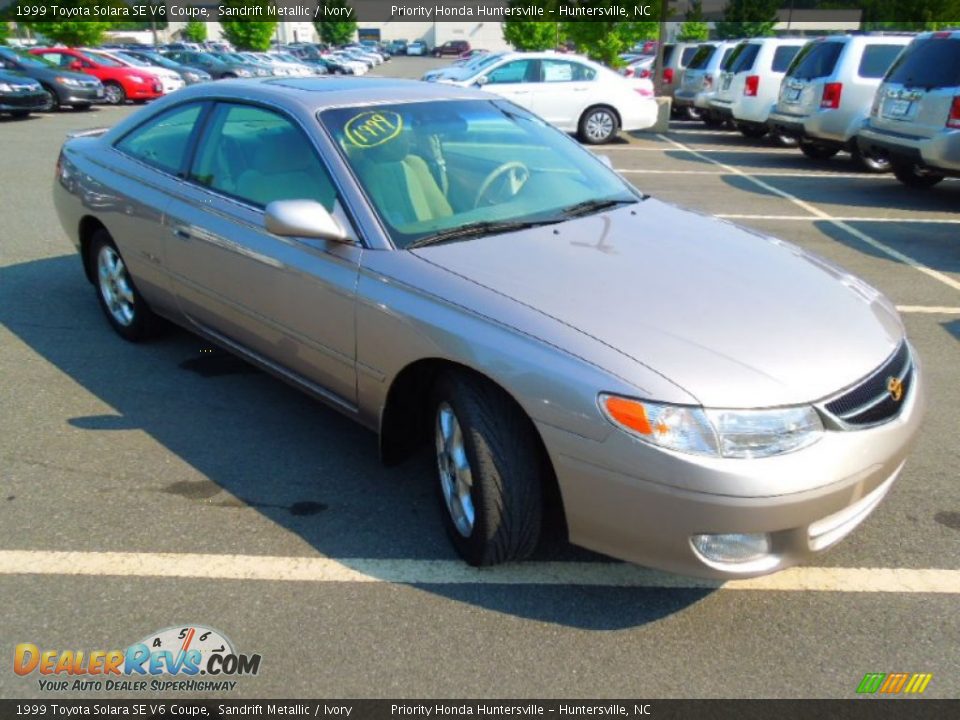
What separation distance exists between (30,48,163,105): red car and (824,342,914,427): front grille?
2305 centimetres

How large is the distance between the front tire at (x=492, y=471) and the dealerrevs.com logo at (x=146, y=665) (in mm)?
826

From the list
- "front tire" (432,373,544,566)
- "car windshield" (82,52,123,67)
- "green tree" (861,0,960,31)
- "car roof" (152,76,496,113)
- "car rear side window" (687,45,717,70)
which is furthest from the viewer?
"green tree" (861,0,960,31)

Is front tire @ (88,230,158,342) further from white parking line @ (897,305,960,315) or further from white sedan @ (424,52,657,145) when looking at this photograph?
white sedan @ (424,52,657,145)

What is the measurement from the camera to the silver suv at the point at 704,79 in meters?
17.2

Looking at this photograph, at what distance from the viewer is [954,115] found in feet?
28.5

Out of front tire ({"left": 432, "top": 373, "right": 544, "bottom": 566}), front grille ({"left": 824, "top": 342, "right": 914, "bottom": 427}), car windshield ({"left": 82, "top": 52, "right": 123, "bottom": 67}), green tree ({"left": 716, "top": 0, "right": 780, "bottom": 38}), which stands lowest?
A: car windshield ({"left": 82, "top": 52, "right": 123, "bottom": 67})

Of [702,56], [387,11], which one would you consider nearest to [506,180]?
[702,56]

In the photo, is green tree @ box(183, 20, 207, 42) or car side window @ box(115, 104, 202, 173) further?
green tree @ box(183, 20, 207, 42)

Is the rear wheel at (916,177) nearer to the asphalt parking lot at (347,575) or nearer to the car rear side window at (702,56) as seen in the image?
the asphalt parking lot at (347,575)

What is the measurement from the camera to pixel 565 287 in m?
2.88

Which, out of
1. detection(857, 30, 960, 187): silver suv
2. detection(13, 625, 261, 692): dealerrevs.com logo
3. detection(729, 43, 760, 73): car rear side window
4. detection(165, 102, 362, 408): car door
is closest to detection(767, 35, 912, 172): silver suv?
detection(857, 30, 960, 187): silver suv

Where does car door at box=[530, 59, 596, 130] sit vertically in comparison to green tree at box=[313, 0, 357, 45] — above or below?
above

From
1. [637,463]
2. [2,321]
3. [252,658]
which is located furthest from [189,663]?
[2,321]

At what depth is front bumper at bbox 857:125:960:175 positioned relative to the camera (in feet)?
28.5
